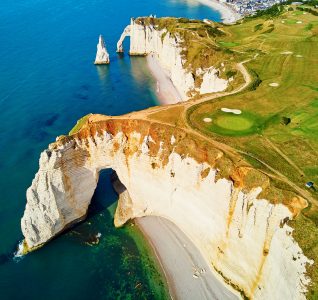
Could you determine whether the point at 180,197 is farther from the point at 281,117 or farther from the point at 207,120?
the point at 281,117

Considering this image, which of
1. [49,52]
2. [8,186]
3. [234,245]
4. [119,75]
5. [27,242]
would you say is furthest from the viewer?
[49,52]

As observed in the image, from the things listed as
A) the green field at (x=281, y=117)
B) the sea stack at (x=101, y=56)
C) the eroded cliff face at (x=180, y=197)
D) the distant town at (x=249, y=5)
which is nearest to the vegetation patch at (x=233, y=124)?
the green field at (x=281, y=117)

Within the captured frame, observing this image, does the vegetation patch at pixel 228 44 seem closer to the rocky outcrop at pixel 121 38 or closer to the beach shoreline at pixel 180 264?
the rocky outcrop at pixel 121 38

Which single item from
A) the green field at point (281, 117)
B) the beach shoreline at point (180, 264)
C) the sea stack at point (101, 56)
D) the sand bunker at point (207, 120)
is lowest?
→ the beach shoreline at point (180, 264)

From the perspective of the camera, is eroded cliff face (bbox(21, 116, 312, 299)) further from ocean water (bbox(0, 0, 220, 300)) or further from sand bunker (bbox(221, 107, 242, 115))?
sand bunker (bbox(221, 107, 242, 115))

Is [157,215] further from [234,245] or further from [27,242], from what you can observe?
[27,242]

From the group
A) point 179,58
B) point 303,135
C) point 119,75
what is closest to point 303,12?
point 179,58
